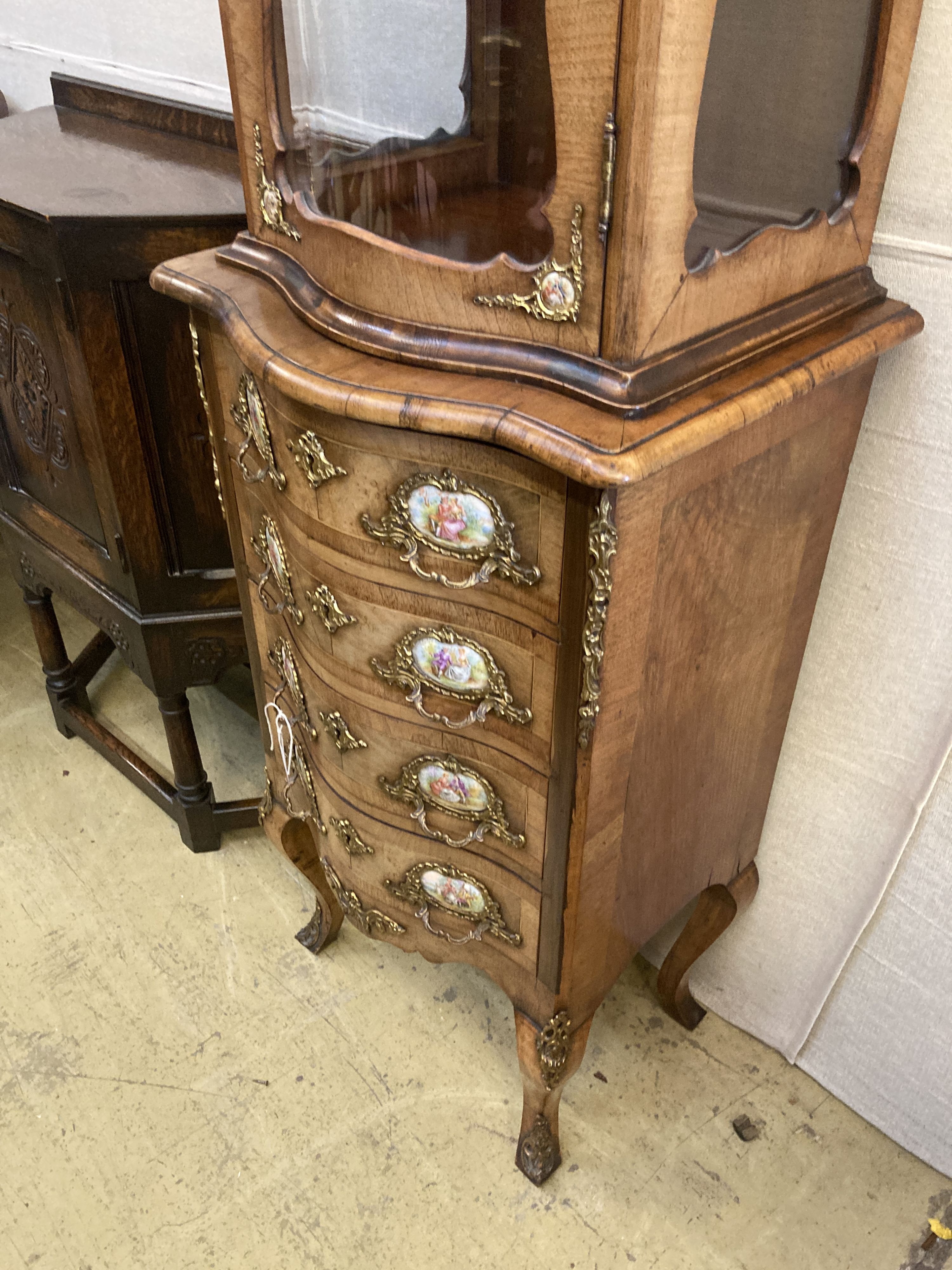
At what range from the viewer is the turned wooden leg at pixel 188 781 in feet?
5.34

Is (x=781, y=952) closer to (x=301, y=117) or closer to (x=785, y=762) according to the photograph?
(x=785, y=762)

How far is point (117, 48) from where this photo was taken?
164 centimetres

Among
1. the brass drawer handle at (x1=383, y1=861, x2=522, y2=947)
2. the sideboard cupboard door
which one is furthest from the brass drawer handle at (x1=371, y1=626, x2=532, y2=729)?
the sideboard cupboard door

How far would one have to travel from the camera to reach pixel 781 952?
1391mm

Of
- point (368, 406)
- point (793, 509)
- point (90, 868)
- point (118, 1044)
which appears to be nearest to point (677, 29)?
point (368, 406)

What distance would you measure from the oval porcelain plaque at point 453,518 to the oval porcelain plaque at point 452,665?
11 cm

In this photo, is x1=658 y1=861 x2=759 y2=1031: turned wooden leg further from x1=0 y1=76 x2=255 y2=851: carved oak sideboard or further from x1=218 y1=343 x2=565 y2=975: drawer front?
x1=0 y1=76 x2=255 y2=851: carved oak sideboard

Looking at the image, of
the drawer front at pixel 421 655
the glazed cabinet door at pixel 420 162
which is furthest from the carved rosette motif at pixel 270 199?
the drawer front at pixel 421 655

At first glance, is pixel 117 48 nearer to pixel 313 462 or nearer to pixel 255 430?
pixel 255 430

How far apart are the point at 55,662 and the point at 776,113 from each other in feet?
5.21

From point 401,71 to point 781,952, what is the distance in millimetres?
1185

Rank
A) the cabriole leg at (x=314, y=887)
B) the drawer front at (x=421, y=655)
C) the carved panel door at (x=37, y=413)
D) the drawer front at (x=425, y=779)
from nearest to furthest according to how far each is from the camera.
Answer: the drawer front at (x=421, y=655), the drawer front at (x=425, y=779), the carved panel door at (x=37, y=413), the cabriole leg at (x=314, y=887)

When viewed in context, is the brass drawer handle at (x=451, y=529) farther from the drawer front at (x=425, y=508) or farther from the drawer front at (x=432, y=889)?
the drawer front at (x=432, y=889)

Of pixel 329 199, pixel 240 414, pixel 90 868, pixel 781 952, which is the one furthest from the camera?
pixel 90 868
